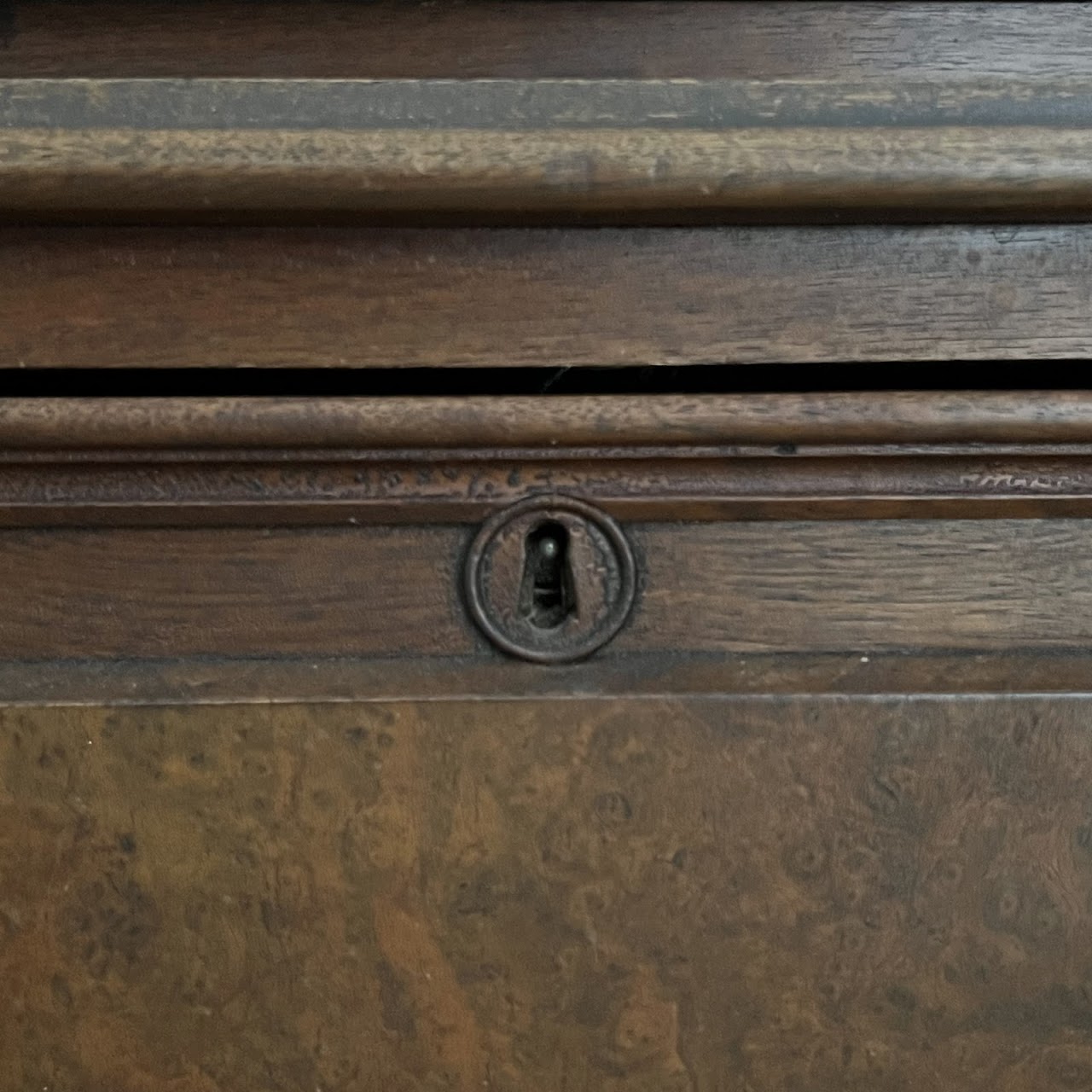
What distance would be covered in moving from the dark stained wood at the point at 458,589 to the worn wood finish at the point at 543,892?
0.12 ft

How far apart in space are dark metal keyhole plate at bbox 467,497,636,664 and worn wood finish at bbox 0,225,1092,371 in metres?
0.08

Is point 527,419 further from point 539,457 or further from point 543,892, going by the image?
point 543,892

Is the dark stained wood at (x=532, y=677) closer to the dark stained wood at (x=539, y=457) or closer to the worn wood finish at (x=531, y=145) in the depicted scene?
the dark stained wood at (x=539, y=457)

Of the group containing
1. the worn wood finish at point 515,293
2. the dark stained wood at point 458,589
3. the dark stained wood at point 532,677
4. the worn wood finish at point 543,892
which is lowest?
the worn wood finish at point 543,892

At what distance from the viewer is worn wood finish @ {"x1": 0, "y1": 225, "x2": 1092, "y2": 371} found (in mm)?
697

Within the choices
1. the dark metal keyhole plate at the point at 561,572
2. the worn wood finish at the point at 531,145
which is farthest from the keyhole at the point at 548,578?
the worn wood finish at the point at 531,145

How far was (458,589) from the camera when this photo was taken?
725mm

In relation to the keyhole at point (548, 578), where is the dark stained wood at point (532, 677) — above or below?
below

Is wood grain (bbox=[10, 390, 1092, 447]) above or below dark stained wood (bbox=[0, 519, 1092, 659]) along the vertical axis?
above

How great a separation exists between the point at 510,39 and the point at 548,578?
0.86 ft

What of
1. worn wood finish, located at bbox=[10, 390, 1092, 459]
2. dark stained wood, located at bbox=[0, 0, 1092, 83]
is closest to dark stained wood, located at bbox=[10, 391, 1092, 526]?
worn wood finish, located at bbox=[10, 390, 1092, 459]

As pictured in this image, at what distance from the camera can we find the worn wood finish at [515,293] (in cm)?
70

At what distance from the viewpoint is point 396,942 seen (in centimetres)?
Result: 72

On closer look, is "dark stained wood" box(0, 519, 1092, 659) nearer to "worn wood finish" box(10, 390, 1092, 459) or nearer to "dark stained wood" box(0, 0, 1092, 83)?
"worn wood finish" box(10, 390, 1092, 459)
